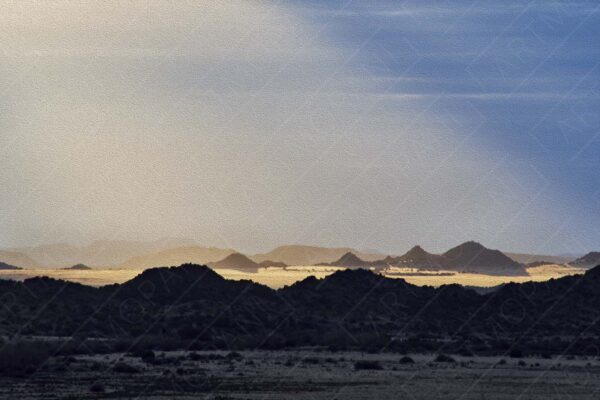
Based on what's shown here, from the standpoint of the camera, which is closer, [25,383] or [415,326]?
[25,383]

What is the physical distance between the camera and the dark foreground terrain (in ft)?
202

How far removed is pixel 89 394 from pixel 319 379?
17065mm

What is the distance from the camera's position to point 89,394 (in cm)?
6000

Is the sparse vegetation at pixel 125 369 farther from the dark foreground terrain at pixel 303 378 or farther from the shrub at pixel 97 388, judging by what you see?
the shrub at pixel 97 388

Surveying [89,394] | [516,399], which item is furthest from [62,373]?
[516,399]

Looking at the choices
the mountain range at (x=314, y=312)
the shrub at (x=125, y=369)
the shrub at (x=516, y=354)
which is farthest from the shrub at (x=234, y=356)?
the shrub at (x=516, y=354)

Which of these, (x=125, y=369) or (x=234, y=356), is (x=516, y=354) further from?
(x=125, y=369)

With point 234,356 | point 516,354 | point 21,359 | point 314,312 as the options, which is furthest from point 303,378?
point 314,312

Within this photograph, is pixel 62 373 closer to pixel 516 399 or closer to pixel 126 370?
pixel 126 370

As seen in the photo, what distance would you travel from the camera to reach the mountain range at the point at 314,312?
12281cm

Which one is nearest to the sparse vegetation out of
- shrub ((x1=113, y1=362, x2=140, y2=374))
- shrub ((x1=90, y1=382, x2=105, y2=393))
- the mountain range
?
shrub ((x1=113, y1=362, x2=140, y2=374))

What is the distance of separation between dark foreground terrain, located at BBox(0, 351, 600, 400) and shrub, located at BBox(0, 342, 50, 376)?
947 mm

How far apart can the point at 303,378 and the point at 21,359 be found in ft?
64.0

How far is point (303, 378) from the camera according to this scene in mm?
72688
